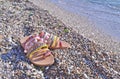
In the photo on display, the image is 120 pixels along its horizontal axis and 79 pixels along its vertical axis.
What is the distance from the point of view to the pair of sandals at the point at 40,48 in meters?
6.38

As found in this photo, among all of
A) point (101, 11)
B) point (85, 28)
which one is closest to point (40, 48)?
point (85, 28)

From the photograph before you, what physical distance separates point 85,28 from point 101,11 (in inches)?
151

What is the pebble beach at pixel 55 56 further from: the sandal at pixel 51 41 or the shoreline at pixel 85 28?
the shoreline at pixel 85 28

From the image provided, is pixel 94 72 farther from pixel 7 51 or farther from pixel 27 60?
pixel 7 51

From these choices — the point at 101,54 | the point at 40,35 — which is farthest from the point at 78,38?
the point at 40,35

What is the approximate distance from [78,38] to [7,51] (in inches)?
87.9

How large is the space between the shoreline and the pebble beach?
173 centimetres

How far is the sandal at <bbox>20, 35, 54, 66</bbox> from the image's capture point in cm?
635

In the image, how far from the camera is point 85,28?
11.9 m

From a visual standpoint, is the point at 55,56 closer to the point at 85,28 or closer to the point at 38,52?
the point at 38,52

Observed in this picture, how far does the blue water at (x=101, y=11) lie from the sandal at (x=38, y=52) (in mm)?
5842

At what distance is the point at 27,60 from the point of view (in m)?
6.35

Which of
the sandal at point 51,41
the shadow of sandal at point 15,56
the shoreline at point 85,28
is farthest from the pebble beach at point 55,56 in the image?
the shoreline at point 85,28

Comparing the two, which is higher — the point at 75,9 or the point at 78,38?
the point at 78,38
